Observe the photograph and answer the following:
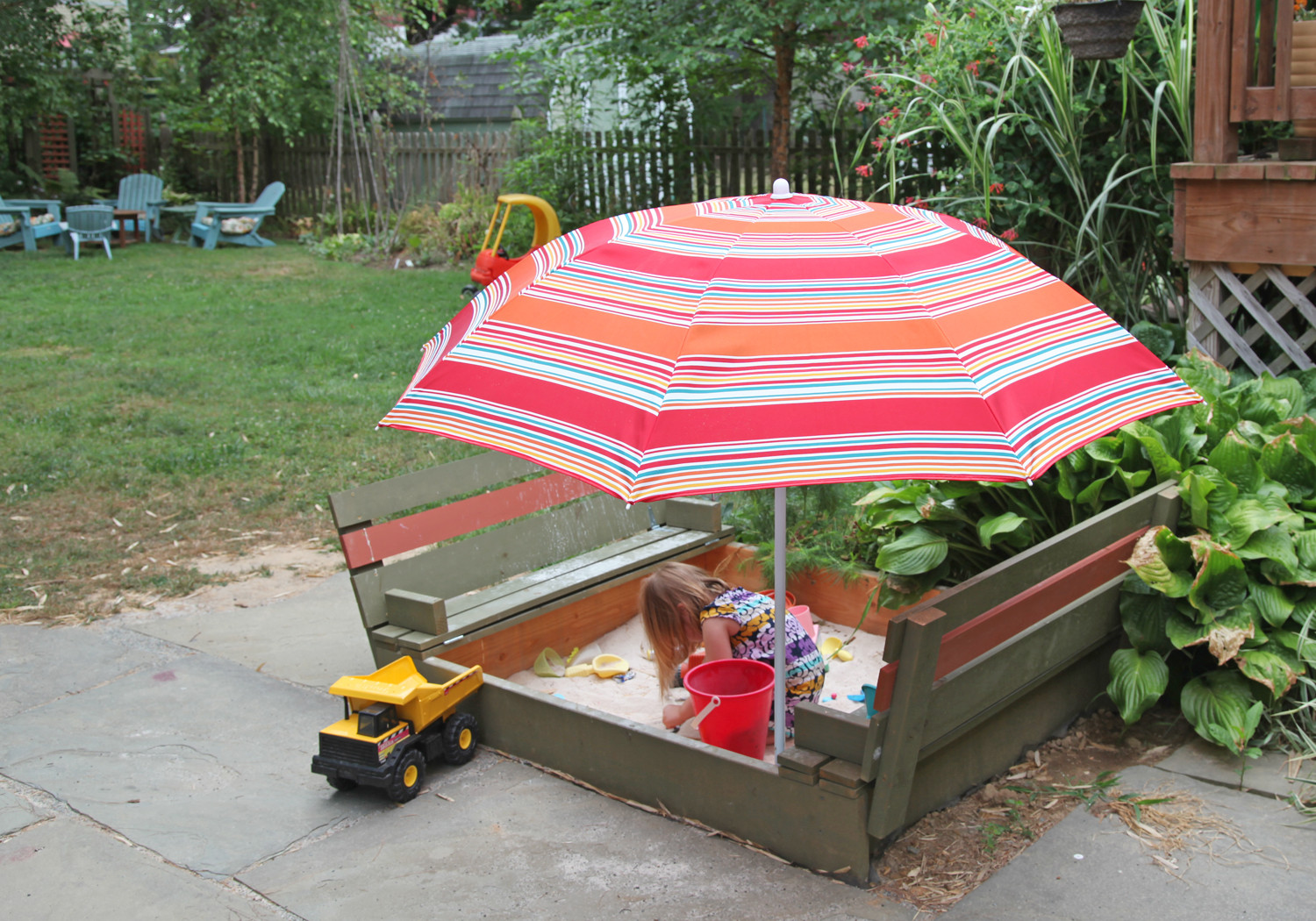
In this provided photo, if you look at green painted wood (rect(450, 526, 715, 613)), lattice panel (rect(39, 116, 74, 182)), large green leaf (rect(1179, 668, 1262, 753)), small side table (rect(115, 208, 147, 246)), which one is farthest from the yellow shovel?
lattice panel (rect(39, 116, 74, 182))

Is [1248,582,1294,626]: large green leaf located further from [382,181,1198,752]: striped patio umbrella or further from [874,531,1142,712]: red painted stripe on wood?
[382,181,1198,752]: striped patio umbrella

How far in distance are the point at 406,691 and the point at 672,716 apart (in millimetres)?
861

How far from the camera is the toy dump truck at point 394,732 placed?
3258 mm

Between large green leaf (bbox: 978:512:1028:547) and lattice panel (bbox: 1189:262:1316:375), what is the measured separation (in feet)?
6.23

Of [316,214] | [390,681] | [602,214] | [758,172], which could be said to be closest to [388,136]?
[316,214]

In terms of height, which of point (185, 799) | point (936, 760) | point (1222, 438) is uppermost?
point (1222, 438)

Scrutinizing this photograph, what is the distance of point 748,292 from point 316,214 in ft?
56.7

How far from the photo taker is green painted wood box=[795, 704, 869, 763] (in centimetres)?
277

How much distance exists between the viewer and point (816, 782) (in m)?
2.82

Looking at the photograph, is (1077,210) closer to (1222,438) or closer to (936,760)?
(1222,438)

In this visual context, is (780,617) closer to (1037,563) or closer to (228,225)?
(1037,563)

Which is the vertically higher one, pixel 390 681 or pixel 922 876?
pixel 390 681

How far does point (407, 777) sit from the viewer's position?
3.32 m

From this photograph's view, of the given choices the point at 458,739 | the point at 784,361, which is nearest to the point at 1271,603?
the point at 784,361
